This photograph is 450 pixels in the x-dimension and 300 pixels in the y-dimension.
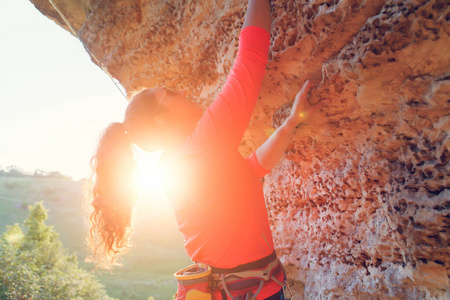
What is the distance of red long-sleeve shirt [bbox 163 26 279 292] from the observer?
1.07 metres

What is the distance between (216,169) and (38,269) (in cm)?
1186

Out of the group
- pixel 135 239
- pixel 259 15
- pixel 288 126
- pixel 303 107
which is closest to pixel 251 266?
pixel 288 126

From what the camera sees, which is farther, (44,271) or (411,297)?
(44,271)

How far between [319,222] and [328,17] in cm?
111

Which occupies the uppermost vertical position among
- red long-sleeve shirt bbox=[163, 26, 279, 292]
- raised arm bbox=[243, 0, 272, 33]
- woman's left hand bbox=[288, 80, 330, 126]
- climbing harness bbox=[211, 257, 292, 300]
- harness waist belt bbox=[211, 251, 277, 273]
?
raised arm bbox=[243, 0, 272, 33]

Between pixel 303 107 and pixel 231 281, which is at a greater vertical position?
pixel 303 107

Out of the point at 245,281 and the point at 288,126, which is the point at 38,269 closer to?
the point at 245,281

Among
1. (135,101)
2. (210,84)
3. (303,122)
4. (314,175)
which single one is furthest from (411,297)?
(210,84)

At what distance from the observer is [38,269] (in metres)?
10.1

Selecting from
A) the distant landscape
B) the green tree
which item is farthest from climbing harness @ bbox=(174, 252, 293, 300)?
the distant landscape

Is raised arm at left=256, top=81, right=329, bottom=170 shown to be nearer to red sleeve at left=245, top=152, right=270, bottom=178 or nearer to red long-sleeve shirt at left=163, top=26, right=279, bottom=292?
red sleeve at left=245, top=152, right=270, bottom=178

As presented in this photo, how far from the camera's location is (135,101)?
129 cm

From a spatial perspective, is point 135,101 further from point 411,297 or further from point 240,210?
point 411,297

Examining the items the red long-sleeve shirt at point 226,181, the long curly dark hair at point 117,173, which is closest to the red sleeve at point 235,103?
the red long-sleeve shirt at point 226,181
